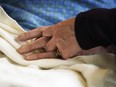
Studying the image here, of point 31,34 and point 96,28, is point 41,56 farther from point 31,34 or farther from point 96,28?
point 96,28

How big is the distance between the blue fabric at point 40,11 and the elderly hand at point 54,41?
0.21 ft

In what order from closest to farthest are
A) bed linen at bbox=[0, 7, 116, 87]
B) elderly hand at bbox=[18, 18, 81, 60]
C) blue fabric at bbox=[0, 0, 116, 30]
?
bed linen at bbox=[0, 7, 116, 87] < elderly hand at bbox=[18, 18, 81, 60] < blue fabric at bbox=[0, 0, 116, 30]

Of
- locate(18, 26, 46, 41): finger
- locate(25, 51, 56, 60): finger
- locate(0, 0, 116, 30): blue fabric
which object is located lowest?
locate(25, 51, 56, 60): finger

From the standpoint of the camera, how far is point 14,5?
97 centimetres

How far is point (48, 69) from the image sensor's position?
83cm

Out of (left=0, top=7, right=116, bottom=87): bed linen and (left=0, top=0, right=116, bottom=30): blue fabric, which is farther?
(left=0, top=0, right=116, bottom=30): blue fabric

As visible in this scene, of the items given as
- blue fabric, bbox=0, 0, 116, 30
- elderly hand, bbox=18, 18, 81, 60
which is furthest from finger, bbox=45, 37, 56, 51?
blue fabric, bbox=0, 0, 116, 30

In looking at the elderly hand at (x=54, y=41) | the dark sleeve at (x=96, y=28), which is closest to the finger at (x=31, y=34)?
the elderly hand at (x=54, y=41)

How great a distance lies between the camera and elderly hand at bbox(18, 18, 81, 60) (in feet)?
2.72

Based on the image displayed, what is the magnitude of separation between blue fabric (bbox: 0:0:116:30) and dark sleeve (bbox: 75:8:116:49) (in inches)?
6.3

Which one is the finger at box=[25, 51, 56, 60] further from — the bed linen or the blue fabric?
the blue fabric

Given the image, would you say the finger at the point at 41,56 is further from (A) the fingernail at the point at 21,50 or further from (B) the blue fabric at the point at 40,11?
(B) the blue fabric at the point at 40,11

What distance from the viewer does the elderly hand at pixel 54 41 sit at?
2.72ft

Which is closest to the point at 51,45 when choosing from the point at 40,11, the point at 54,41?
the point at 54,41
